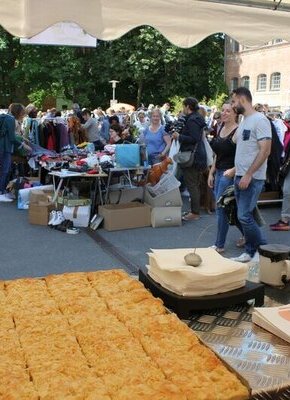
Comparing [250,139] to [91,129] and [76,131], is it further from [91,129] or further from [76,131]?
[91,129]

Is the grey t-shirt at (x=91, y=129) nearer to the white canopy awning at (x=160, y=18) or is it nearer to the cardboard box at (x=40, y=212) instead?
the cardboard box at (x=40, y=212)

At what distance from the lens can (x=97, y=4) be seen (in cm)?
270

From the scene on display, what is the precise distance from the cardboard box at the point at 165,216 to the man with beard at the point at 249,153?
249 cm

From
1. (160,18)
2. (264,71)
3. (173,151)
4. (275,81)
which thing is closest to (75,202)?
(173,151)

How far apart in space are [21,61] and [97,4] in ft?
104

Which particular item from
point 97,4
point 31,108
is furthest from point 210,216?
point 31,108

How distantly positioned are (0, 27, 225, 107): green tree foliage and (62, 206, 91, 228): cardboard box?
25.6m

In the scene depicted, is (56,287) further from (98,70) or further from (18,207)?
(98,70)

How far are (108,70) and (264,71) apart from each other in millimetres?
12499

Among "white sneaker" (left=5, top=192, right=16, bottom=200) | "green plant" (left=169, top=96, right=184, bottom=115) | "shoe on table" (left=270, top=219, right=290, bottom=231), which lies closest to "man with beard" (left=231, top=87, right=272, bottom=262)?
"shoe on table" (left=270, top=219, right=290, bottom=231)

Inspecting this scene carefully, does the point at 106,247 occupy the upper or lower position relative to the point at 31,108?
lower

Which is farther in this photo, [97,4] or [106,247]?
[106,247]

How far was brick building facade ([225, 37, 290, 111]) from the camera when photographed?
35281mm

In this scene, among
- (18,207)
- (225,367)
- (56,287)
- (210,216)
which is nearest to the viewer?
(225,367)
